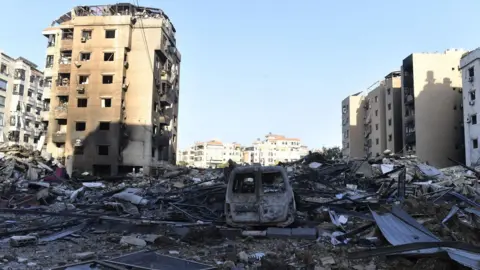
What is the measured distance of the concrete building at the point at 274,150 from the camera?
143 metres

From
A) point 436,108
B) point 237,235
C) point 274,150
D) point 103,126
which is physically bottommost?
point 237,235

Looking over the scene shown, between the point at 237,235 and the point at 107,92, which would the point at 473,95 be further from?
the point at 237,235

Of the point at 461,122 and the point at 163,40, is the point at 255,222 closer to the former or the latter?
the point at 163,40

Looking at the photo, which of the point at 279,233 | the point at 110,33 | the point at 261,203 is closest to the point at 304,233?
the point at 279,233

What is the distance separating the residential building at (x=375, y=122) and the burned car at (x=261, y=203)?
145 feet

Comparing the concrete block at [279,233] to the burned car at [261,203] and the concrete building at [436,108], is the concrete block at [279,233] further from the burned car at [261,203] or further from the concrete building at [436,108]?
the concrete building at [436,108]

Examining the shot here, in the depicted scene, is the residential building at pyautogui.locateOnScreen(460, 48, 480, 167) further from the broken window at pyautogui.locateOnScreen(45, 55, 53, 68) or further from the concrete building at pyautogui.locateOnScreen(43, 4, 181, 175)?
the broken window at pyautogui.locateOnScreen(45, 55, 53, 68)

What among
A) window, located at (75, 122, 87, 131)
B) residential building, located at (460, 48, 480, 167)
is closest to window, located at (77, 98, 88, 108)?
window, located at (75, 122, 87, 131)

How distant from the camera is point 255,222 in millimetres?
8992

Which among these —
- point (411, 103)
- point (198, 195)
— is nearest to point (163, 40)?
A: point (411, 103)

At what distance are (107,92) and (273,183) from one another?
109 feet

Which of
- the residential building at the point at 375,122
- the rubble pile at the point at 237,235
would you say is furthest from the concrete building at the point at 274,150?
the rubble pile at the point at 237,235

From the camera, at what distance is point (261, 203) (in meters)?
8.99

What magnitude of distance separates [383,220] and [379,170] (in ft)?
44.0
